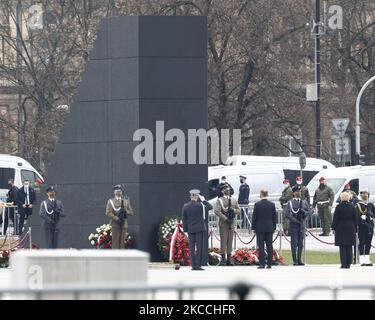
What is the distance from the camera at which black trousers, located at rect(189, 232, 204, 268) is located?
103 ft

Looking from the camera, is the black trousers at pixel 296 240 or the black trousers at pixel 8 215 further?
the black trousers at pixel 8 215

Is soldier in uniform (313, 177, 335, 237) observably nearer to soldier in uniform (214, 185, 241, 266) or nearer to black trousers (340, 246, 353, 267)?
soldier in uniform (214, 185, 241, 266)

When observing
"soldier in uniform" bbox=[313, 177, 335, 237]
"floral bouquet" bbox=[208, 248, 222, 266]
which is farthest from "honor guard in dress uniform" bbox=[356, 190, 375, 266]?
"soldier in uniform" bbox=[313, 177, 335, 237]

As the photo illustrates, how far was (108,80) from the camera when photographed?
33750 millimetres

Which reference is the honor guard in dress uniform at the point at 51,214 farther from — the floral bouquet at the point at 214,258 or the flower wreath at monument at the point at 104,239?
the floral bouquet at the point at 214,258

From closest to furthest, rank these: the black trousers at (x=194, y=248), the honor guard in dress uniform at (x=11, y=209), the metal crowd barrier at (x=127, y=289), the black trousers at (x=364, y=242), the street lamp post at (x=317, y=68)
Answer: the metal crowd barrier at (x=127, y=289), the black trousers at (x=194, y=248), the black trousers at (x=364, y=242), the honor guard in dress uniform at (x=11, y=209), the street lamp post at (x=317, y=68)

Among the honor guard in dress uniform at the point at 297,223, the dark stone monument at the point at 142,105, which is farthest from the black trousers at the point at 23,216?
the honor guard in dress uniform at the point at 297,223

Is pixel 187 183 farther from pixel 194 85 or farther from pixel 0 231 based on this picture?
pixel 0 231

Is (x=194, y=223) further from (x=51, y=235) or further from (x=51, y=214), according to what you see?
(x=51, y=235)

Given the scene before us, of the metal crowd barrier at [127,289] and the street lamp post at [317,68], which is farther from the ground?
the street lamp post at [317,68]

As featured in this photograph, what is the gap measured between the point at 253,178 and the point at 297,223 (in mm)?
18517

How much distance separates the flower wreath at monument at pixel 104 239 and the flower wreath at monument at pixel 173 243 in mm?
672

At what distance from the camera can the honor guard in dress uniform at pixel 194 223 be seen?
3117cm

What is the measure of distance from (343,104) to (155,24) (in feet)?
96.9
